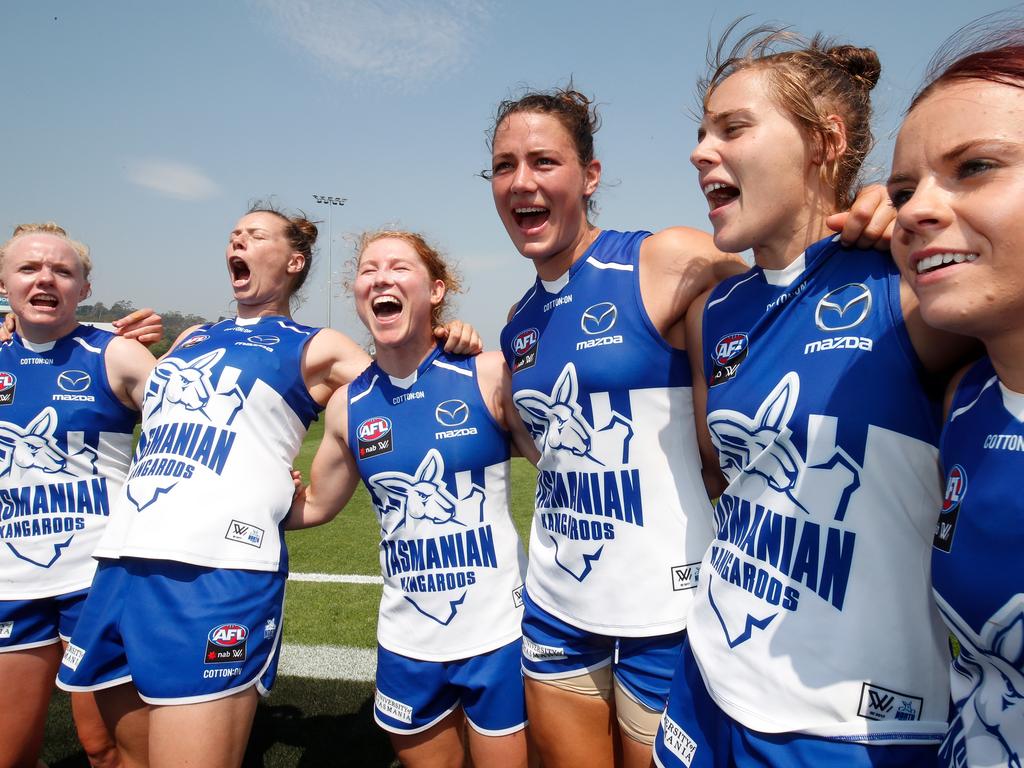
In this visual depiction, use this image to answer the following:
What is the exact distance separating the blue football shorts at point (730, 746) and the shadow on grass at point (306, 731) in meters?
2.49

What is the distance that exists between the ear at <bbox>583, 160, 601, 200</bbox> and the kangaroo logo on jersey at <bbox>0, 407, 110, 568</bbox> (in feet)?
8.40

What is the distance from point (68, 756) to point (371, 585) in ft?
9.61

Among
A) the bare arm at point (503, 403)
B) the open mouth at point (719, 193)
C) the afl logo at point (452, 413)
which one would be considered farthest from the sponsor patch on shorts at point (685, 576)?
the open mouth at point (719, 193)

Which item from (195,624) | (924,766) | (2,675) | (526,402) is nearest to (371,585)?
(2,675)

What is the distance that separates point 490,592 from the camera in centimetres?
252

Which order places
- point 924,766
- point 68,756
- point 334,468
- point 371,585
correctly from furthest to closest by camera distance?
point 371,585
point 68,756
point 334,468
point 924,766

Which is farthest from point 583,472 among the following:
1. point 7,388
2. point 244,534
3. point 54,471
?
point 7,388

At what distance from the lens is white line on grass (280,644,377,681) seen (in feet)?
14.9

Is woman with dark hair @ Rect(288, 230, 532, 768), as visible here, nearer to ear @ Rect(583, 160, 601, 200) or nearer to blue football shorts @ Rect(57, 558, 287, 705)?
blue football shorts @ Rect(57, 558, 287, 705)

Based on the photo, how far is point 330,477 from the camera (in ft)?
9.47

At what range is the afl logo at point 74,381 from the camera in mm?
Result: 3070

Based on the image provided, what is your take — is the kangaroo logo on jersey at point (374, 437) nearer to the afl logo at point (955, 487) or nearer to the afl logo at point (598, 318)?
the afl logo at point (598, 318)

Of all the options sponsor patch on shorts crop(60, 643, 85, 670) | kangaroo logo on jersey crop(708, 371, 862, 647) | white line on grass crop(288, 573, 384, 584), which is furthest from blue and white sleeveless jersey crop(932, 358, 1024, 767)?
white line on grass crop(288, 573, 384, 584)

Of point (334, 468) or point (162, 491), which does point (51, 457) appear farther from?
point (334, 468)
